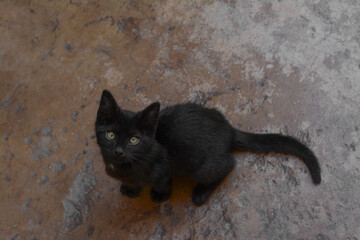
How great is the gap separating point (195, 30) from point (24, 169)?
6.61ft

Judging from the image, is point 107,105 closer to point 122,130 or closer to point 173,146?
point 122,130

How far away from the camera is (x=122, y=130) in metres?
1.96

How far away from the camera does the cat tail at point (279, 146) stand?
2.26 m

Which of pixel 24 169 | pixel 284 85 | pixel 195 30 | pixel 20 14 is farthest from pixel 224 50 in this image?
pixel 20 14

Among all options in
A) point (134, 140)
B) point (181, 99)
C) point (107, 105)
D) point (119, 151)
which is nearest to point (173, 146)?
point (134, 140)

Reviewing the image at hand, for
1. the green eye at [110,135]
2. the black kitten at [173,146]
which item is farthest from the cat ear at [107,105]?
the green eye at [110,135]

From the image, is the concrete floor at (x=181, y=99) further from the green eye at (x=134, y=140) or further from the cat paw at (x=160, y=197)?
the green eye at (x=134, y=140)

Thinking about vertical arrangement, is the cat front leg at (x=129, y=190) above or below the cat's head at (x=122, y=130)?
below

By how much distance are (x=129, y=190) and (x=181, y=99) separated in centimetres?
91

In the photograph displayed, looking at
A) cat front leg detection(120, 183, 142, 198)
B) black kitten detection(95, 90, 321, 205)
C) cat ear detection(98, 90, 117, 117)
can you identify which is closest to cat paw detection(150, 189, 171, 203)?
black kitten detection(95, 90, 321, 205)

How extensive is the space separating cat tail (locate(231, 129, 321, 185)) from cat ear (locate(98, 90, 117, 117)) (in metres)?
0.95

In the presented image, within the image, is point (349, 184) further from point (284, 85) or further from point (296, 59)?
point (296, 59)

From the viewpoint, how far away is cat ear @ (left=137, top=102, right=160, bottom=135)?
1.90 metres

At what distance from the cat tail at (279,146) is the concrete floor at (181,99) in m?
0.09
